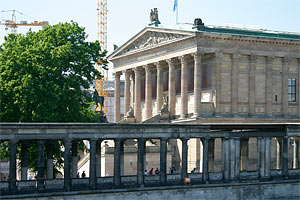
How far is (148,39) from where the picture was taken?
9638 centimetres

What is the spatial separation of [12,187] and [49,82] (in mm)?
17915

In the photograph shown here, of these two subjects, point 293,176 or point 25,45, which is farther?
point 25,45

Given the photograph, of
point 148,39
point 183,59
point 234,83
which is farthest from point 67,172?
point 148,39

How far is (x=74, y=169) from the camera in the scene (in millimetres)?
61500

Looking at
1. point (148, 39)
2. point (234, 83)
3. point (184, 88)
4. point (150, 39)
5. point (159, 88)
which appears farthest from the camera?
point (148, 39)

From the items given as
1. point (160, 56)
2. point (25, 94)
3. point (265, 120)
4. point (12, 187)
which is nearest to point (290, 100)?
point (265, 120)

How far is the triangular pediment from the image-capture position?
89.7 meters

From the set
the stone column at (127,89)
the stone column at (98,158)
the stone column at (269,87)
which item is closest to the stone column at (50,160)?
the stone column at (98,158)

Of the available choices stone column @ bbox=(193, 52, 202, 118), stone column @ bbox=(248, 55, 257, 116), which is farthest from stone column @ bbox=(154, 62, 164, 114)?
stone column @ bbox=(248, 55, 257, 116)

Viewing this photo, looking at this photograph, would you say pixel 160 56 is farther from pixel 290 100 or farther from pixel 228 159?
pixel 228 159

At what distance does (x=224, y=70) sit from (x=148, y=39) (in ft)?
45.3

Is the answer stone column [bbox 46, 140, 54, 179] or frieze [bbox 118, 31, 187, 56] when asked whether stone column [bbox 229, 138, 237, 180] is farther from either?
frieze [bbox 118, 31, 187, 56]

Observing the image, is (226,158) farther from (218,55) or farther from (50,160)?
(218,55)

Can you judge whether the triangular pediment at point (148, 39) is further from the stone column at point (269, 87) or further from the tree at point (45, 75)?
the tree at point (45, 75)
